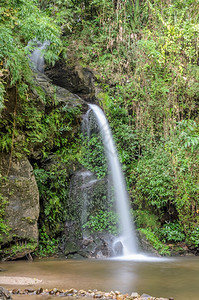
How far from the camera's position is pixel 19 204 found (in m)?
6.99

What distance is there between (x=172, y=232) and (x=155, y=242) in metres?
0.75

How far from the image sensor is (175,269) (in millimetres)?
5578

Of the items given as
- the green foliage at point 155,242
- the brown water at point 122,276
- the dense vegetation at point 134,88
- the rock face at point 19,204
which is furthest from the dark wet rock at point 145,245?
the rock face at point 19,204

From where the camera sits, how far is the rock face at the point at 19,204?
6.77 meters

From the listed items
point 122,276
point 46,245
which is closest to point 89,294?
point 122,276

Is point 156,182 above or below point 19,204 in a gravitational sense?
above

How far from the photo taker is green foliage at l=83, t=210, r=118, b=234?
803 cm

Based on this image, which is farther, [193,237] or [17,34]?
[193,237]

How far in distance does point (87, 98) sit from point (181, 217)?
5429mm

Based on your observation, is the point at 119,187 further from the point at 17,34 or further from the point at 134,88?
the point at 17,34

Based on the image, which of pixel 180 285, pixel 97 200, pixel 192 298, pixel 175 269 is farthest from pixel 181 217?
pixel 192 298

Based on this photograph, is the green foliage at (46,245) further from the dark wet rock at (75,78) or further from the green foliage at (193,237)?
the dark wet rock at (75,78)

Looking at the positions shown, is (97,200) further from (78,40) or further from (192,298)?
(78,40)

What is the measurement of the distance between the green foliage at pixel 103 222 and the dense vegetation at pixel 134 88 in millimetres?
829
